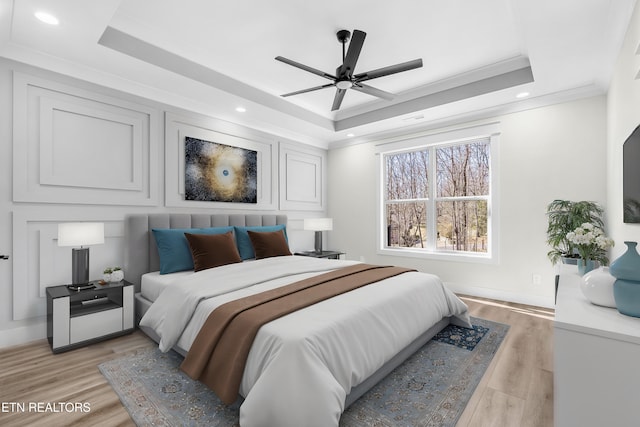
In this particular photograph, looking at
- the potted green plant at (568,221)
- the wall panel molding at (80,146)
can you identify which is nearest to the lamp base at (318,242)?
the wall panel molding at (80,146)

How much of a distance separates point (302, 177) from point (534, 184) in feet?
11.0

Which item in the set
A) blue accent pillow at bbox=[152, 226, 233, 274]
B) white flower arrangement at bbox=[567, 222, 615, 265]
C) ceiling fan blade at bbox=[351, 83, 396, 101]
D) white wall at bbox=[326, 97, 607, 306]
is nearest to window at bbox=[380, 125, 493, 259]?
white wall at bbox=[326, 97, 607, 306]

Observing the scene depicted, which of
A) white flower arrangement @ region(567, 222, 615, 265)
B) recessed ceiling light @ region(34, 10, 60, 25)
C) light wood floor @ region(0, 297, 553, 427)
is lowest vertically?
light wood floor @ region(0, 297, 553, 427)

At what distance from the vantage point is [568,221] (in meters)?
3.20

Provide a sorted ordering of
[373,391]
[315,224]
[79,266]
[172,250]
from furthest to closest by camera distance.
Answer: [315,224], [172,250], [79,266], [373,391]

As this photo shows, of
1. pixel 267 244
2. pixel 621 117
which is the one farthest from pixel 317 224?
pixel 621 117

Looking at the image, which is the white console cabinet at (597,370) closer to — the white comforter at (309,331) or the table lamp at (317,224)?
the white comforter at (309,331)

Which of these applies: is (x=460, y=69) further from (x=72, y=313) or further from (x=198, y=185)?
(x=72, y=313)

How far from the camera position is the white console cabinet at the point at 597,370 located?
121 centimetres

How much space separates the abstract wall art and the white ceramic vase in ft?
12.2

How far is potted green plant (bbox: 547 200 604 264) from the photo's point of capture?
122 inches

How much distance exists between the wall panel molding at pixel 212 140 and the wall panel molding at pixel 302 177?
20 centimetres

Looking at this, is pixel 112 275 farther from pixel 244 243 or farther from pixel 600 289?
pixel 600 289

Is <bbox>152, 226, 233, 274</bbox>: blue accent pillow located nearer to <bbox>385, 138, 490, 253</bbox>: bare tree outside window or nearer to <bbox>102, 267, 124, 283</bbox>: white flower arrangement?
<bbox>102, 267, 124, 283</bbox>: white flower arrangement
